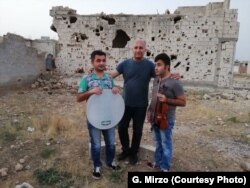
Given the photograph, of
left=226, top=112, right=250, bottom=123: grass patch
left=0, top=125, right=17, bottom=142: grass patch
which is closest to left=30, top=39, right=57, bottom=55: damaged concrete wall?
left=0, top=125, right=17, bottom=142: grass patch

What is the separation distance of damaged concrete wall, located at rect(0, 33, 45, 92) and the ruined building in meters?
2.37

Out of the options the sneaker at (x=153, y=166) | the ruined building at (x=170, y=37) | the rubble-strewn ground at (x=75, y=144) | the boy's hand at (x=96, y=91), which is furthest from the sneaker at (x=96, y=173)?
the ruined building at (x=170, y=37)

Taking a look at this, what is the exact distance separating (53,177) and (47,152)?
770 millimetres

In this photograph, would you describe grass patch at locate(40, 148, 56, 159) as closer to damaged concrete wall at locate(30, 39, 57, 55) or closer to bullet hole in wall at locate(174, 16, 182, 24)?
bullet hole in wall at locate(174, 16, 182, 24)

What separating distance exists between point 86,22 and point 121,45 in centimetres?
183

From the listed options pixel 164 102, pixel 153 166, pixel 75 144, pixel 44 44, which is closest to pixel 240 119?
pixel 153 166

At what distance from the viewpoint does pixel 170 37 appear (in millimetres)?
12172

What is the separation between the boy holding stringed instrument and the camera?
3500 mm

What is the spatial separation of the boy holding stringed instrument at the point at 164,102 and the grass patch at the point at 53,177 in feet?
4.24

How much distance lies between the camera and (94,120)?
11.6 feet

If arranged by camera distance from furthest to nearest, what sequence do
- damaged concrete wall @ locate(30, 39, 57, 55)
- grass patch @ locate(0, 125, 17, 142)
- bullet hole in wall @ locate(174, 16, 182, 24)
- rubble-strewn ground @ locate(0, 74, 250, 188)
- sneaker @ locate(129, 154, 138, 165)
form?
damaged concrete wall @ locate(30, 39, 57, 55)
bullet hole in wall @ locate(174, 16, 182, 24)
grass patch @ locate(0, 125, 17, 142)
sneaker @ locate(129, 154, 138, 165)
rubble-strewn ground @ locate(0, 74, 250, 188)

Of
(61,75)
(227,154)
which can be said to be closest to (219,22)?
(61,75)

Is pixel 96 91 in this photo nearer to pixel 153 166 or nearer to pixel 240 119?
pixel 153 166

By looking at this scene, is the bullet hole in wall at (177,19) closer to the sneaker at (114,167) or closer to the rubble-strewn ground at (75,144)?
the rubble-strewn ground at (75,144)
